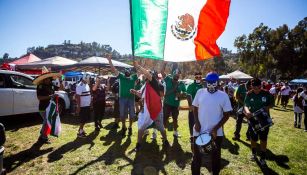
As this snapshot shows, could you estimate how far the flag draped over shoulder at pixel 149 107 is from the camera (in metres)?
5.81

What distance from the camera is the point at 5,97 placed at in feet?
28.7

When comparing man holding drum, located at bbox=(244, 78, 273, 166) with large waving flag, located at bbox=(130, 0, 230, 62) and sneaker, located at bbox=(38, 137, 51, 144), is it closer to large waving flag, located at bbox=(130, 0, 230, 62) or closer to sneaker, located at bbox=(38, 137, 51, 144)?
large waving flag, located at bbox=(130, 0, 230, 62)

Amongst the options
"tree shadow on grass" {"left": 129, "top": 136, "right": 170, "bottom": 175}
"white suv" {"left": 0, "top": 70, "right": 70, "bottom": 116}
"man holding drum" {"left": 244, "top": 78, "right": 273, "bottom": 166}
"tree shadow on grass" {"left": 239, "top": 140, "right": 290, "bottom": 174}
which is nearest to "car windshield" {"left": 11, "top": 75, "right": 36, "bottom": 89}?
"white suv" {"left": 0, "top": 70, "right": 70, "bottom": 116}

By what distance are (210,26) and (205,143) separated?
2.80 meters

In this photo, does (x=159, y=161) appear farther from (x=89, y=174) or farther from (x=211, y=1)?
(x=211, y=1)

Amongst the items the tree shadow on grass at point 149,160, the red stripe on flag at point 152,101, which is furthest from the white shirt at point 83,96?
the red stripe on flag at point 152,101

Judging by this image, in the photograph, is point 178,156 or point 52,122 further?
point 52,122

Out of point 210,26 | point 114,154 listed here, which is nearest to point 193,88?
point 210,26

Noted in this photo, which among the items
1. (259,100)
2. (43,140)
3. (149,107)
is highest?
(259,100)

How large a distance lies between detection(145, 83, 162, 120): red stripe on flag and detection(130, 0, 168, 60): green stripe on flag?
4.11 feet

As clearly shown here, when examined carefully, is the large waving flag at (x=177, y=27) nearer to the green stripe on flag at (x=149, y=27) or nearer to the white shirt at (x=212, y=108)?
the green stripe on flag at (x=149, y=27)

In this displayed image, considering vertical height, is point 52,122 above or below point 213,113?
below

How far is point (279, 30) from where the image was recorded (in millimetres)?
46031

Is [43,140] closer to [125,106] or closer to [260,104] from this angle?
[125,106]
